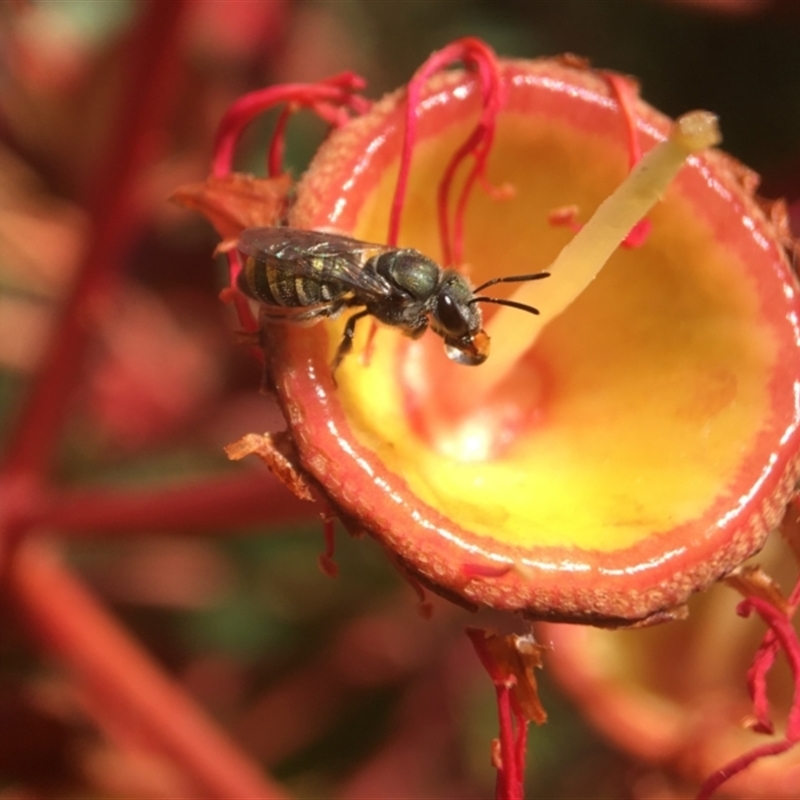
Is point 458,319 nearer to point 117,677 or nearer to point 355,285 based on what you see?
point 355,285

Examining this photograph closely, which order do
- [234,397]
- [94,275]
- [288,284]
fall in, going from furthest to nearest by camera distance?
[234,397], [94,275], [288,284]

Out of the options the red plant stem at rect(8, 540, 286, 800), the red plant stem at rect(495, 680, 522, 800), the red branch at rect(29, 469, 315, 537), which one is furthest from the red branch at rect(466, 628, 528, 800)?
the red plant stem at rect(8, 540, 286, 800)

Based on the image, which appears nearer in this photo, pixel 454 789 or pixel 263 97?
pixel 263 97

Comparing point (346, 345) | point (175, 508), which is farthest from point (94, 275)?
point (346, 345)

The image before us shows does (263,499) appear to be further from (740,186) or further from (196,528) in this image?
(740,186)

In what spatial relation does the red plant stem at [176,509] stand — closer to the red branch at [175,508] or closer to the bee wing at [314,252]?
the red branch at [175,508]

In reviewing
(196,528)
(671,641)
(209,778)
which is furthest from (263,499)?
(671,641)
